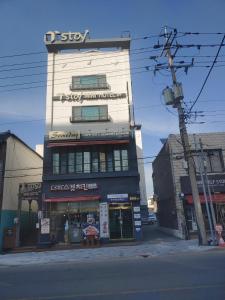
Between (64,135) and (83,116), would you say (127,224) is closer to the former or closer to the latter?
(64,135)

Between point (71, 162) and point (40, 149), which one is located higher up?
point (40, 149)

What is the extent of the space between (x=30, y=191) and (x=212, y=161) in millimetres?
15586

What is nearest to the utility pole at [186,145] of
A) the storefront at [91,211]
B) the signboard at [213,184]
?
the signboard at [213,184]

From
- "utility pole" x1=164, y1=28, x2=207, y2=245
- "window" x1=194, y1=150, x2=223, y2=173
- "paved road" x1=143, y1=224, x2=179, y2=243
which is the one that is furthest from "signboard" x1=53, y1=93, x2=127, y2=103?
"paved road" x1=143, y1=224, x2=179, y2=243

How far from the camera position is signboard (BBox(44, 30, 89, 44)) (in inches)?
1227

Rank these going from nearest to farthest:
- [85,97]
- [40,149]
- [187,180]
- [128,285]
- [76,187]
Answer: [128,285]
[76,187]
[187,180]
[85,97]
[40,149]

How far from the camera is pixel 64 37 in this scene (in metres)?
31.4

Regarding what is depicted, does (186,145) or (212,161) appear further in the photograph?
(212,161)

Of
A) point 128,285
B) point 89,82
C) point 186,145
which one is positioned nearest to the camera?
point 128,285

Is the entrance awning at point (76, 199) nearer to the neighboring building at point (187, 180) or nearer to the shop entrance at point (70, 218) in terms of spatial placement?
the shop entrance at point (70, 218)

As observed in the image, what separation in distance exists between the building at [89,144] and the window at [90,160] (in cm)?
5

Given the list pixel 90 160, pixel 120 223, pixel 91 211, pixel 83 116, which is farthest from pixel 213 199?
pixel 83 116

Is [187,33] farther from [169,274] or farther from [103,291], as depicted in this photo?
[103,291]

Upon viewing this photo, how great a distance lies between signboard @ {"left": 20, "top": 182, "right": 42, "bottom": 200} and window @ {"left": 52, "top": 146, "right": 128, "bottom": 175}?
1.94m
